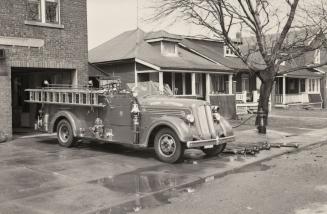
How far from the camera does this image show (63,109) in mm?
13914

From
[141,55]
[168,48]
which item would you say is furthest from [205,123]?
[168,48]

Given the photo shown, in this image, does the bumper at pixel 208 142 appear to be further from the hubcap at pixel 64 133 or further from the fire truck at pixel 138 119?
the hubcap at pixel 64 133

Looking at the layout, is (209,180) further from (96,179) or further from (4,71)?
(4,71)

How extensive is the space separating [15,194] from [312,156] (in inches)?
314

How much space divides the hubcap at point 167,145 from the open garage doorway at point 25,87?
7512 millimetres

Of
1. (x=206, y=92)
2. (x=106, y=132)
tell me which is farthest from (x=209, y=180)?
(x=206, y=92)

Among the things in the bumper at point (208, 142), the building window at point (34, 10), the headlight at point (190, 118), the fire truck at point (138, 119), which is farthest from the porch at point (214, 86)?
the headlight at point (190, 118)

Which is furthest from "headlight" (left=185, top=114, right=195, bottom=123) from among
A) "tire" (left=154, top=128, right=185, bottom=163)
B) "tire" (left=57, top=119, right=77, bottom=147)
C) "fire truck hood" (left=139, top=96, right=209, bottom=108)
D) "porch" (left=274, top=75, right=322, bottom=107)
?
"porch" (left=274, top=75, right=322, bottom=107)

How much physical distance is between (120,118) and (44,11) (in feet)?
19.1

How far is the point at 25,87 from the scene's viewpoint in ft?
64.2

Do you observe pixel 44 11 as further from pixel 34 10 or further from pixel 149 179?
pixel 149 179

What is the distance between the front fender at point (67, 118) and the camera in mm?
13370

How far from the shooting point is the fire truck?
11.4 m

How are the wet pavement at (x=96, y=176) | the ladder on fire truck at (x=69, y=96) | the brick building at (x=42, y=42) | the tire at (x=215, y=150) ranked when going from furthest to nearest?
1. the brick building at (x=42, y=42)
2. the ladder on fire truck at (x=69, y=96)
3. the tire at (x=215, y=150)
4. the wet pavement at (x=96, y=176)
